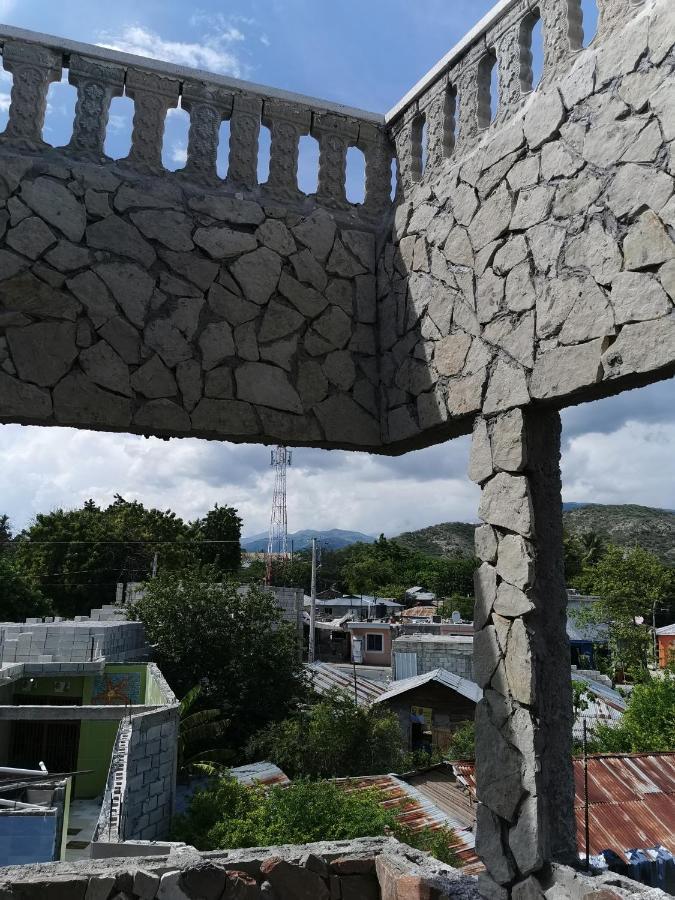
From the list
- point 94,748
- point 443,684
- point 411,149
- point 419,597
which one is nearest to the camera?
point 411,149

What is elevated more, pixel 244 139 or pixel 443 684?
pixel 244 139

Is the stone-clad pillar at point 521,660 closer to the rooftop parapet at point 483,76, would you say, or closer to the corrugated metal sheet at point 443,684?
the rooftop parapet at point 483,76

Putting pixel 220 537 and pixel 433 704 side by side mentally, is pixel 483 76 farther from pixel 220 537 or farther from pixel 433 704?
pixel 220 537

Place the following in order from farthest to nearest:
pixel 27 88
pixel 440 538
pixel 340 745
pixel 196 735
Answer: pixel 440 538, pixel 340 745, pixel 196 735, pixel 27 88

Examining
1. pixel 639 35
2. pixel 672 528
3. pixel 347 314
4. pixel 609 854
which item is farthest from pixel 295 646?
pixel 672 528

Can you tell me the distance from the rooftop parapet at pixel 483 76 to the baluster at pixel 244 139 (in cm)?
84

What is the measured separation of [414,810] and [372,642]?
2365cm

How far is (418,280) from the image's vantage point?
3.95 meters

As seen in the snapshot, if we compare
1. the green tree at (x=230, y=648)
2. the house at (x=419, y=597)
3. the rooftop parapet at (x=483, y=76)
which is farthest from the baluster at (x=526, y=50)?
the house at (x=419, y=597)

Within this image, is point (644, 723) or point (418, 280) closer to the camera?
point (418, 280)

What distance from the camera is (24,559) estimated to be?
3616 cm

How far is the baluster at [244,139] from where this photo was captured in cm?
406

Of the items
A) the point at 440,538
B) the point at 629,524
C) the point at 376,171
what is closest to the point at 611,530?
the point at 629,524

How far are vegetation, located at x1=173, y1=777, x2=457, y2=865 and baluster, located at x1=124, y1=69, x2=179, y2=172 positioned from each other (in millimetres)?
7060
